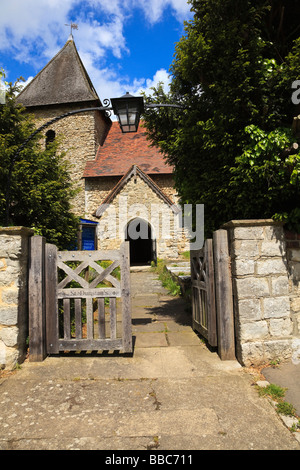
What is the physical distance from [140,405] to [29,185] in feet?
15.8

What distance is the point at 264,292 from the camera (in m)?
3.51

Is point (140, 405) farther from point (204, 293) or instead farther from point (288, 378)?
point (204, 293)

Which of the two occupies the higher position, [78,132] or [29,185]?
[78,132]

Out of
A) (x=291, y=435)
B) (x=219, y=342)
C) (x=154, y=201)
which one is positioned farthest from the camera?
(x=154, y=201)

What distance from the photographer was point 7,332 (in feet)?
11.5

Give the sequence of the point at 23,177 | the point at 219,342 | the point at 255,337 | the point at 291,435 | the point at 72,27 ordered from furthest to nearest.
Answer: the point at 72,27, the point at 23,177, the point at 219,342, the point at 255,337, the point at 291,435

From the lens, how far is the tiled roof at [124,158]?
1765 cm

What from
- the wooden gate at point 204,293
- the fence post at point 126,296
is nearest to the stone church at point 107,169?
the wooden gate at point 204,293

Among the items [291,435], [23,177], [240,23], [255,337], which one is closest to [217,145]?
[240,23]

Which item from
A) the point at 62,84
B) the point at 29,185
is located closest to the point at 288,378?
the point at 29,185

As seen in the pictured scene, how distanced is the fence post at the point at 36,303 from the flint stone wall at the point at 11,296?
0.11 m

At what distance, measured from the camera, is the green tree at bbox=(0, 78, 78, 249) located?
5.64m
